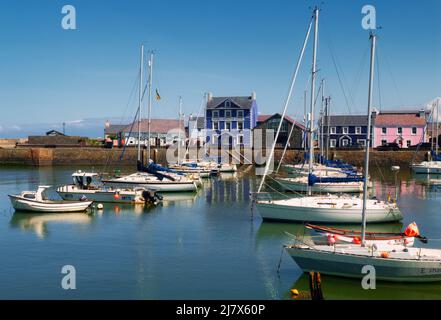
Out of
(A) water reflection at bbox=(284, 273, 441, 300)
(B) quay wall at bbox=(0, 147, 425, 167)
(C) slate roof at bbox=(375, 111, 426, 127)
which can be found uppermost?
(C) slate roof at bbox=(375, 111, 426, 127)

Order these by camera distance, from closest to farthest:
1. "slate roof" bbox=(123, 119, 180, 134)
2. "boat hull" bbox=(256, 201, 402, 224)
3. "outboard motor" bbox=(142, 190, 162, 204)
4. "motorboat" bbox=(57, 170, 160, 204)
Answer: "boat hull" bbox=(256, 201, 402, 224) < "motorboat" bbox=(57, 170, 160, 204) < "outboard motor" bbox=(142, 190, 162, 204) < "slate roof" bbox=(123, 119, 180, 134)

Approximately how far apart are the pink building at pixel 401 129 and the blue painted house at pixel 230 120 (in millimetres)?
22478

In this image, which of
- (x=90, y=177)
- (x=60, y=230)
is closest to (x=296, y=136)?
(x=90, y=177)

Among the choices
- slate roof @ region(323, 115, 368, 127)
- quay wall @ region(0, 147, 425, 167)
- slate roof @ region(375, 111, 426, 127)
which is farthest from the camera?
slate roof @ region(375, 111, 426, 127)

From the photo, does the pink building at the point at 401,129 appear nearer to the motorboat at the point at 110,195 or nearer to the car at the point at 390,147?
the car at the point at 390,147

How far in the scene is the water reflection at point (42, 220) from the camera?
29031mm

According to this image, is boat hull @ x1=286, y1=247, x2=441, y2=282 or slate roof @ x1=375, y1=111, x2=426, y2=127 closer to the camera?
boat hull @ x1=286, y1=247, x2=441, y2=282

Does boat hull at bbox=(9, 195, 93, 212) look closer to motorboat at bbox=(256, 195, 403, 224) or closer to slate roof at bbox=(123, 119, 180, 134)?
motorboat at bbox=(256, 195, 403, 224)

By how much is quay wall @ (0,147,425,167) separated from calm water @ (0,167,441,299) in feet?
130

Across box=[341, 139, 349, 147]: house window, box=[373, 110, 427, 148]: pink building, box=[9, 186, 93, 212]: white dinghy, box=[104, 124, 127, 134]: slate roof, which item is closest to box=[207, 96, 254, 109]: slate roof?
box=[341, 139, 349, 147]: house window

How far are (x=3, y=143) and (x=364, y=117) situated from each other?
2635 inches

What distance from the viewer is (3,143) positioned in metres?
96.8

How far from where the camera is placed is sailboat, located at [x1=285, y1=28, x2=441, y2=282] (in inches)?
699
